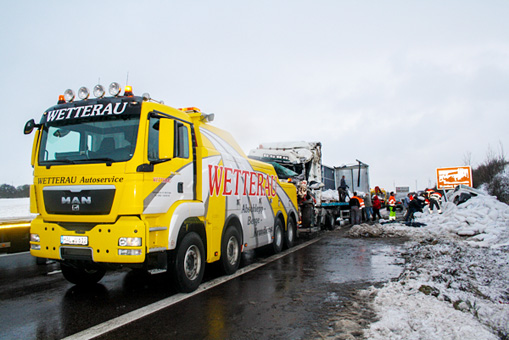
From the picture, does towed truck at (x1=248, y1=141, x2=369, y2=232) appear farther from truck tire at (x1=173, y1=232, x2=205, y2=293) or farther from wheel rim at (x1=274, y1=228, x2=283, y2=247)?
truck tire at (x1=173, y1=232, x2=205, y2=293)

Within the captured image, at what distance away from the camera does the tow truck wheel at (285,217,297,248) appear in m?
11.2

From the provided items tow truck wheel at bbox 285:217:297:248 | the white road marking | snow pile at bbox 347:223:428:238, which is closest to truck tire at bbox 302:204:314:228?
snow pile at bbox 347:223:428:238

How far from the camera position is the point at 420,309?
4555 millimetres

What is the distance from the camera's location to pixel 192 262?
621 cm

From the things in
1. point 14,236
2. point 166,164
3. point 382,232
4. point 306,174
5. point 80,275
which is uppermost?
point 306,174

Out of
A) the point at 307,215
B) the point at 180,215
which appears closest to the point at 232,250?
the point at 180,215

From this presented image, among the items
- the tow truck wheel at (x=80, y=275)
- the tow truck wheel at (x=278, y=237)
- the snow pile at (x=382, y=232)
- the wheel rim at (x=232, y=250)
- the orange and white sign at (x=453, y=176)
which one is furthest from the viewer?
the orange and white sign at (x=453, y=176)

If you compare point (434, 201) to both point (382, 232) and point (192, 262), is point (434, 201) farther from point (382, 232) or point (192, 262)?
point (192, 262)

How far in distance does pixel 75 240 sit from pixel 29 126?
2144 mm

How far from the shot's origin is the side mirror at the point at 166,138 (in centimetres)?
557

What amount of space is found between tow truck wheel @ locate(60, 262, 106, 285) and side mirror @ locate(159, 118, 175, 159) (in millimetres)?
2383

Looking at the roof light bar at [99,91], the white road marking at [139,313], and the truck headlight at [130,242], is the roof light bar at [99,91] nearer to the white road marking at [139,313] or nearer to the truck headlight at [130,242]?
the truck headlight at [130,242]

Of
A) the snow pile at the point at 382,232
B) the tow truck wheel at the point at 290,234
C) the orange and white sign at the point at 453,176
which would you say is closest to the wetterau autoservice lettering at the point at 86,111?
the tow truck wheel at the point at 290,234

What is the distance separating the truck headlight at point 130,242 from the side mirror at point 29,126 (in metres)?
2.60
